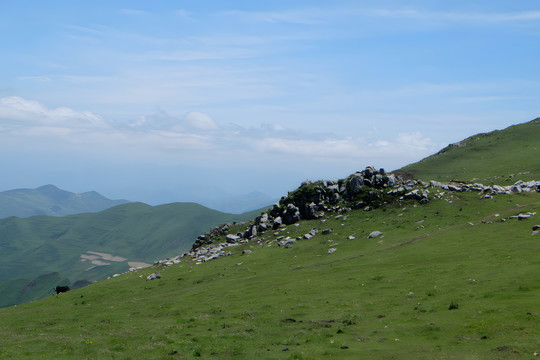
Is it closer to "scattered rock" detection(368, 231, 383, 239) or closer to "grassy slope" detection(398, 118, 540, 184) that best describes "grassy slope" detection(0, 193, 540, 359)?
"scattered rock" detection(368, 231, 383, 239)

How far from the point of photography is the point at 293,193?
92.6 meters

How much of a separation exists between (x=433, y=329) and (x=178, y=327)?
2155 centimetres

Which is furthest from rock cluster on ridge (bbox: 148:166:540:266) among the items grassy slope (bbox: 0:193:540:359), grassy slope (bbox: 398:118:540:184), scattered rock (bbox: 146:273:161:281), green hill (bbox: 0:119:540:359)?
grassy slope (bbox: 398:118:540:184)

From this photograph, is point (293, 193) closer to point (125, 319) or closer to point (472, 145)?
point (125, 319)

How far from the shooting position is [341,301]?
40.3 meters

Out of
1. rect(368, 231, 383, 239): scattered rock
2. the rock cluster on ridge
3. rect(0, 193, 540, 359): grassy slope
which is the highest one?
the rock cluster on ridge

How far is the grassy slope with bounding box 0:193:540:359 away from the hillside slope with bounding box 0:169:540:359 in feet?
0.58

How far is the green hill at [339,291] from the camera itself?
28.1 m

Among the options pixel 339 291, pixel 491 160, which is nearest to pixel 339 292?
pixel 339 291

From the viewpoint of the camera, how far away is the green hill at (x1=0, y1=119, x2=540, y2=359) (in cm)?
2814

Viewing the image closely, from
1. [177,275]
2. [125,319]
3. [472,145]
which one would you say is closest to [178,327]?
[125,319]

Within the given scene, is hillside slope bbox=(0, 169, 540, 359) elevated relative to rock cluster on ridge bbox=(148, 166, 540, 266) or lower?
lower

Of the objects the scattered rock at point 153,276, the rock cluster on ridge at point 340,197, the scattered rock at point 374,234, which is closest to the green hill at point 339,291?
the scattered rock at point 374,234

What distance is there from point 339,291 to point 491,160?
103387 millimetres
